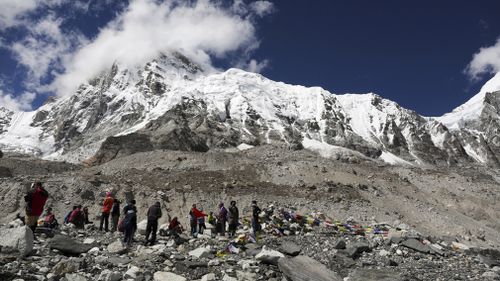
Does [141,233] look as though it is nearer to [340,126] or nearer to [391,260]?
[391,260]

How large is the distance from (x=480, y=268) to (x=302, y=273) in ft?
26.7

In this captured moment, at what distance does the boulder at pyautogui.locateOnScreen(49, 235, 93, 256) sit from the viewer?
1440 cm

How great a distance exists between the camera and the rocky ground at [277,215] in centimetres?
1366

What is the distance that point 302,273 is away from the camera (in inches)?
501

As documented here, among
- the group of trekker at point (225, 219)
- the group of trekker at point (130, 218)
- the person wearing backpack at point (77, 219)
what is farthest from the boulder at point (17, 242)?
the person wearing backpack at point (77, 219)

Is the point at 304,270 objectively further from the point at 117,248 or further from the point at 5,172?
the point at 5,172

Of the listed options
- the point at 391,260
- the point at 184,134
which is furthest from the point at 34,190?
the point at 184,134

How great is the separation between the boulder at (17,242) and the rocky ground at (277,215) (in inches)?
13.1

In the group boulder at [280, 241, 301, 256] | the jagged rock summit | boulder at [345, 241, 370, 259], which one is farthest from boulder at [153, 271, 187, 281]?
the jagged rock summit

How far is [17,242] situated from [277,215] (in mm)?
16644

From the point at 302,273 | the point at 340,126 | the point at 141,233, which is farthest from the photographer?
the point at 340,126

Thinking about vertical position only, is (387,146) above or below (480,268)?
above

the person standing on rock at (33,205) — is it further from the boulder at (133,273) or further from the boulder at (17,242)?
the boulder at (133,273)

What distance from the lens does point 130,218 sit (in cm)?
1623
